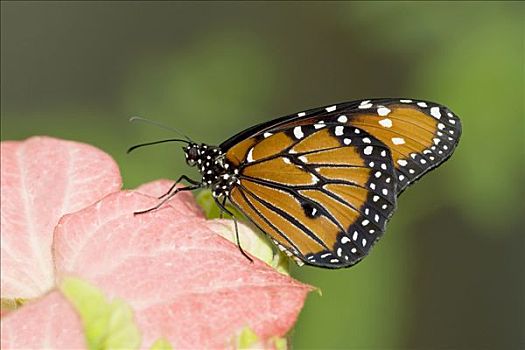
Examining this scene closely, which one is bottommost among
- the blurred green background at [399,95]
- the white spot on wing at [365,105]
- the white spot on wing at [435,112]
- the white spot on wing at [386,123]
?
the blurred green background at [399,95]

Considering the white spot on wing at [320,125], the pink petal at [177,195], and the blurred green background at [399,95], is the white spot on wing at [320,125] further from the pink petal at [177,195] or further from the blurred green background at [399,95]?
the blurred green background at [399,95]

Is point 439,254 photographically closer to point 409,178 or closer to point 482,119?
point 482,119

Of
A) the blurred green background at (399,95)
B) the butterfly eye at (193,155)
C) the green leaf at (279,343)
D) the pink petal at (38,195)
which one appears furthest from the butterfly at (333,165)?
the blurred green background at (399,95)

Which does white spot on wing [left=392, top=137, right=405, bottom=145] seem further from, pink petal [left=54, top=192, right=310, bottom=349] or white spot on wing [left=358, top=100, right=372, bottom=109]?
pink petal [left=54, top=192, right=310, bottom=349]

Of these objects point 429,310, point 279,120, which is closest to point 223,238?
point 279,120

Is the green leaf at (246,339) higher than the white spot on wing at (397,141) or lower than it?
lower

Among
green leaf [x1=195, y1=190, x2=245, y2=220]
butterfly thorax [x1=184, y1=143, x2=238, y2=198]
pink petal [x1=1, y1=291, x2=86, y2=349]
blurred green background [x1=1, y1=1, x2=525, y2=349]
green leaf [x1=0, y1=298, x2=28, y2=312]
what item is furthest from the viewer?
blurred green background [x1=1, y1=1, x2=525, y2=349]

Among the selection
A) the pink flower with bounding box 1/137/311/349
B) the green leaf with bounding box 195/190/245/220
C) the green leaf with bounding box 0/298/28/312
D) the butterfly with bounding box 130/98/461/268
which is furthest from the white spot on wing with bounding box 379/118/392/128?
the green leaf with bounding box 0/298/28/312

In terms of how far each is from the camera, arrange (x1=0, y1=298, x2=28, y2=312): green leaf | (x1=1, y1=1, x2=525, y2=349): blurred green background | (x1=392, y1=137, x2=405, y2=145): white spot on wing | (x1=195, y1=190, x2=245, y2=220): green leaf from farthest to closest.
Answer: (x1=1, y1=1, x2=525, y2=349): blurred green background, (x1=392, y1=137, x2=405, y2=145): white spot on wing, (x1=195, y1=190, x2=245, y2=220): green leaf, (x1=0, y1=298, x2=28, y2=312): green leaf
